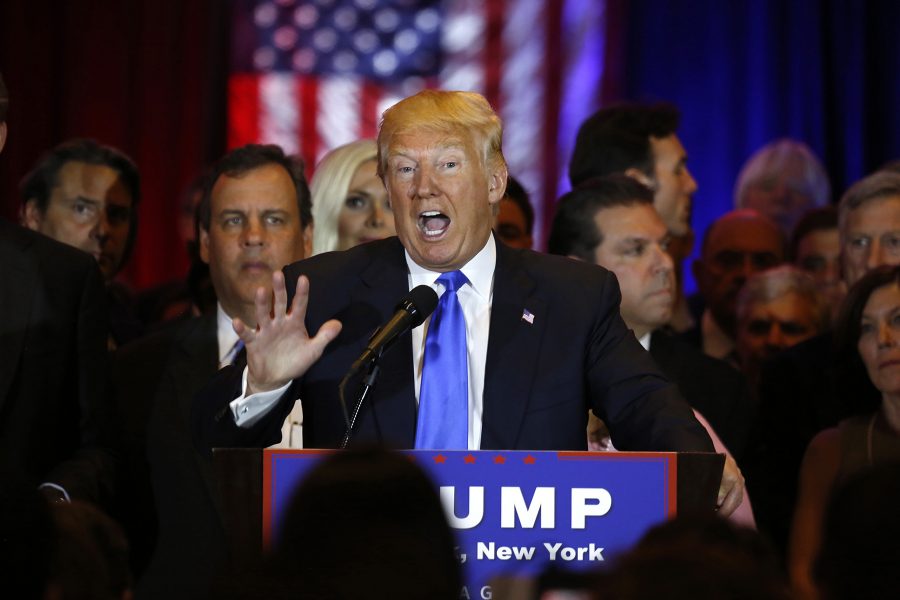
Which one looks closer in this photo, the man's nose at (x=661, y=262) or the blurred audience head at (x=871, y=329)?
the blurred audience head at (x=871, y=329)

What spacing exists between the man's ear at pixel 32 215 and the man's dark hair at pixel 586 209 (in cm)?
157

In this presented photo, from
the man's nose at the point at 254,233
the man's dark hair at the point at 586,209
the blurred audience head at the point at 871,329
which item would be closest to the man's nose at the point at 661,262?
the man's dark hair at the point at 586,209

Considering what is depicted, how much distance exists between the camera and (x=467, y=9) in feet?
23.9

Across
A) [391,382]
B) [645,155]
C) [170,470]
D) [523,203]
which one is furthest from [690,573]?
[523,203]

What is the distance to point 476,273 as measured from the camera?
287 cm

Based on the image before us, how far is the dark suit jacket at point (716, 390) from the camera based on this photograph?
4.04 m

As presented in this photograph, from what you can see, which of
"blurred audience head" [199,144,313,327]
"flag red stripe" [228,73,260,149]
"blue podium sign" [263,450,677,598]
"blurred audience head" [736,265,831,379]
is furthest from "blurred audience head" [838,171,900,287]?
"flag red stripe" [228,73,260,149]

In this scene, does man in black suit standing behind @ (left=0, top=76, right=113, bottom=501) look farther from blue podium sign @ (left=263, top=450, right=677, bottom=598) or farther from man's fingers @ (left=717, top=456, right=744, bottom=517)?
man's fingers @ (left=717, top=456, right=744, bottom=517)

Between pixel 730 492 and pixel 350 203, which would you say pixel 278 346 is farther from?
pixel 350 203

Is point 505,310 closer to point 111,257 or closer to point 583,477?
point 583,477

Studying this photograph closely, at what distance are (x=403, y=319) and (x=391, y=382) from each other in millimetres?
272

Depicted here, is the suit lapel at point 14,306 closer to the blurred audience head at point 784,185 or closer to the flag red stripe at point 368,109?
Answer: the blurred audience head at point 784,185

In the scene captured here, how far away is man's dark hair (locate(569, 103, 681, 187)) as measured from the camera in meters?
4.83

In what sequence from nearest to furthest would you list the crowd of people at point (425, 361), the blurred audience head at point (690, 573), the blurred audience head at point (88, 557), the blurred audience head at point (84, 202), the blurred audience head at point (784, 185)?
the blurred audience head at point (690, 573) < the crowd of people at point (425, 361) < the blurred audience head at point (88, 557) < the blurred audience head at point (84, 202) < the blurred audience head at point (784, 185)
